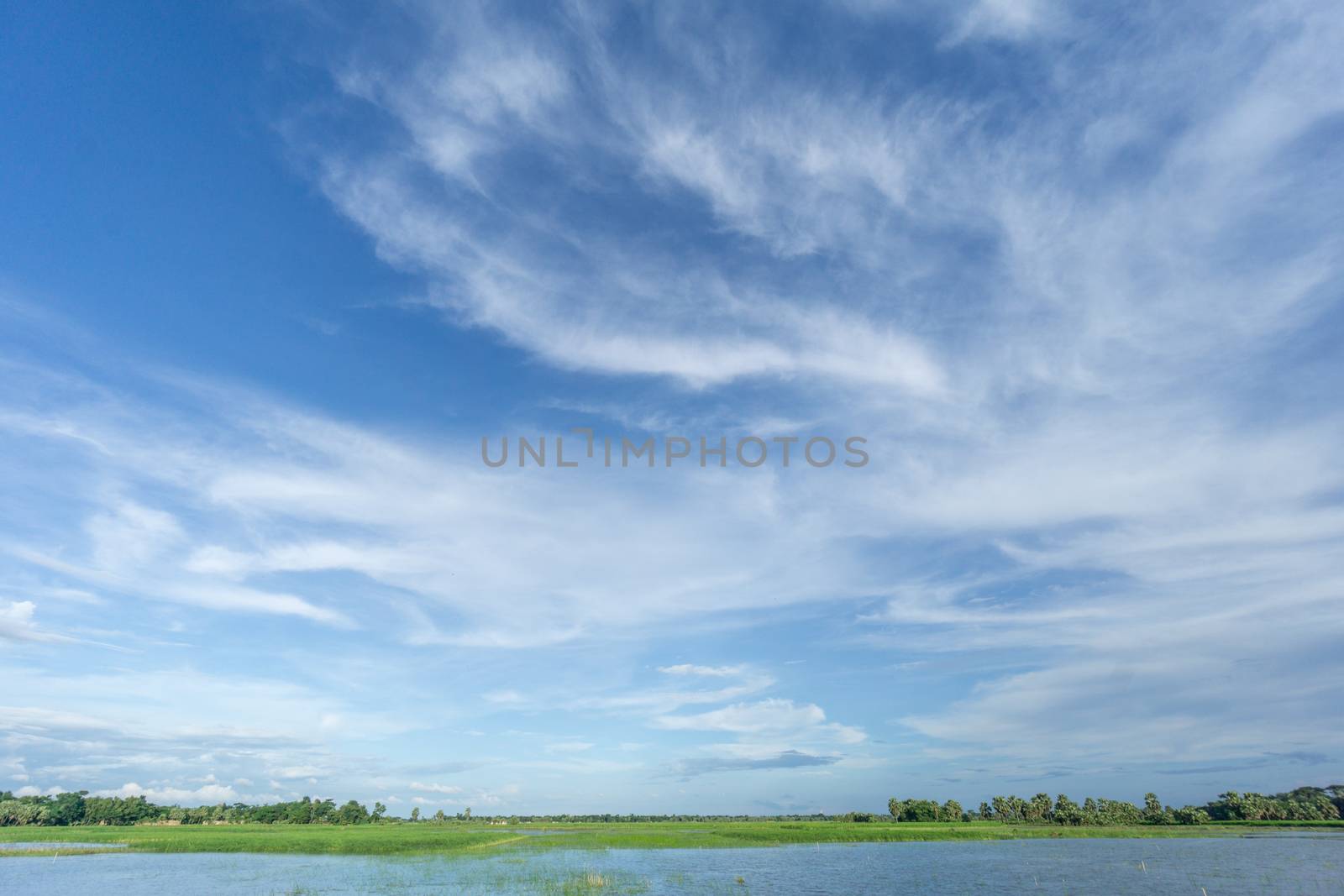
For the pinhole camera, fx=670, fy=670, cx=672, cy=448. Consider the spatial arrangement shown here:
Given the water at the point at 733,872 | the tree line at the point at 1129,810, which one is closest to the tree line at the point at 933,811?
the tree line at the point at 1129,810

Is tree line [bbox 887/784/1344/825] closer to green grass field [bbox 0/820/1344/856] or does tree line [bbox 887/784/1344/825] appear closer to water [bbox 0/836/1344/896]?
green grass field [bbox 0/820/1344/856]

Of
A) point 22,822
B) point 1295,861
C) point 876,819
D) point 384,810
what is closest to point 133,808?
point 22,822

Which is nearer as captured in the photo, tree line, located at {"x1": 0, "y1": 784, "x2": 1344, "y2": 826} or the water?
the water

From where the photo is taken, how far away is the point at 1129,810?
12612 centimetres

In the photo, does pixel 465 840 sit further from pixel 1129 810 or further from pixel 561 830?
pixel 1129 810

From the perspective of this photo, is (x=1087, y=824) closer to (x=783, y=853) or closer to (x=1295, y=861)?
(x=1295, y=861)

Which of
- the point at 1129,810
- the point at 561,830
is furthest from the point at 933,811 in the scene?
the point at 561,830

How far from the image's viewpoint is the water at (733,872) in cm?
4228

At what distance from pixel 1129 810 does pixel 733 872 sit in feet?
380

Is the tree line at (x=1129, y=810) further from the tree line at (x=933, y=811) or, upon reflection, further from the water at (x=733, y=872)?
the water at (x=733, y=872)

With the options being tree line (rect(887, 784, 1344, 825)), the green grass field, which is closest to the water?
the green grass field

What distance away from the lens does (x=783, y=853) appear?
67.8 m

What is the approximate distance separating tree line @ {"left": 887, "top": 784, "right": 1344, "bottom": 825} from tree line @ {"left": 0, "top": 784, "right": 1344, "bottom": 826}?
0.15m

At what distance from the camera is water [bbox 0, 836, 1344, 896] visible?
42.3 metres
